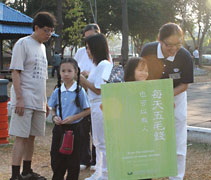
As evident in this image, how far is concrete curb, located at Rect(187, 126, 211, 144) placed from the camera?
616 centimetres

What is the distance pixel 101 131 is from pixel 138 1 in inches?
1543

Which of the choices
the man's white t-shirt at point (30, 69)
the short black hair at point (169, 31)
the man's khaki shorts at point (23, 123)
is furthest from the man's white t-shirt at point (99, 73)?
the man's khaki shorts at point (23, 123)

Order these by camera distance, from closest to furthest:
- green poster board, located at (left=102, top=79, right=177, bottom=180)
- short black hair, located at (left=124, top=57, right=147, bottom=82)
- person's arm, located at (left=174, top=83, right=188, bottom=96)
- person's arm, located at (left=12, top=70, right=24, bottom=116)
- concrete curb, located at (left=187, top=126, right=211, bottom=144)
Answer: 1. green poster board, located at (left=102, top=79, right=177, bottom=180)
2. short black hair, located at (left=124, top=57, right=147, bottom=82)
3. person's arm, located at (left=174, top=83, right=188, bottom=96)
4. person's arm, located at (left=12, top=70, right=24, bottom=116)
5. concrete curb, located at (left=187, top=126, right=211, bottom=144)

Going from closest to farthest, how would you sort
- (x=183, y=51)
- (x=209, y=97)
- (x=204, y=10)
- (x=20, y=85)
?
1. (x=183, y=51)
2. (x=20, y=85)
3. (x=209, y=97)
4. (x=204, y=10)

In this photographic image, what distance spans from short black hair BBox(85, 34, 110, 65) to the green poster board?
1.10m

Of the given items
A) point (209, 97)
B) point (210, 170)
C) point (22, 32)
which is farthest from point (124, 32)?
point (210, 170)

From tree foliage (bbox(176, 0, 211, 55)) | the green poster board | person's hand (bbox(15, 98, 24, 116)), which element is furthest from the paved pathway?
tree foliage (bbox(176, 0, 211, 55))

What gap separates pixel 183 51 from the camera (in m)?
3.96

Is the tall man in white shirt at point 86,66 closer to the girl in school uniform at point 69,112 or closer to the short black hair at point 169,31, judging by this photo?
the girl in school uniform at point 69,112

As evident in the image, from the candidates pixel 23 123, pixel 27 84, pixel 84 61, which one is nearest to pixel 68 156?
pixel 23 123

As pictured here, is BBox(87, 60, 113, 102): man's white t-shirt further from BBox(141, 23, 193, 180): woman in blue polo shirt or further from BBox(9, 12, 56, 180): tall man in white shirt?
BBox(9, 12, 56, 180): tall man in white shirt

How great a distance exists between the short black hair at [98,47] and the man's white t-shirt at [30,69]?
696mm

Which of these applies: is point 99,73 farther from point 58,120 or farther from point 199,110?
point 199,110

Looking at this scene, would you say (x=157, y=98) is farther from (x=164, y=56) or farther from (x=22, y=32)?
(x=22, y=32)
